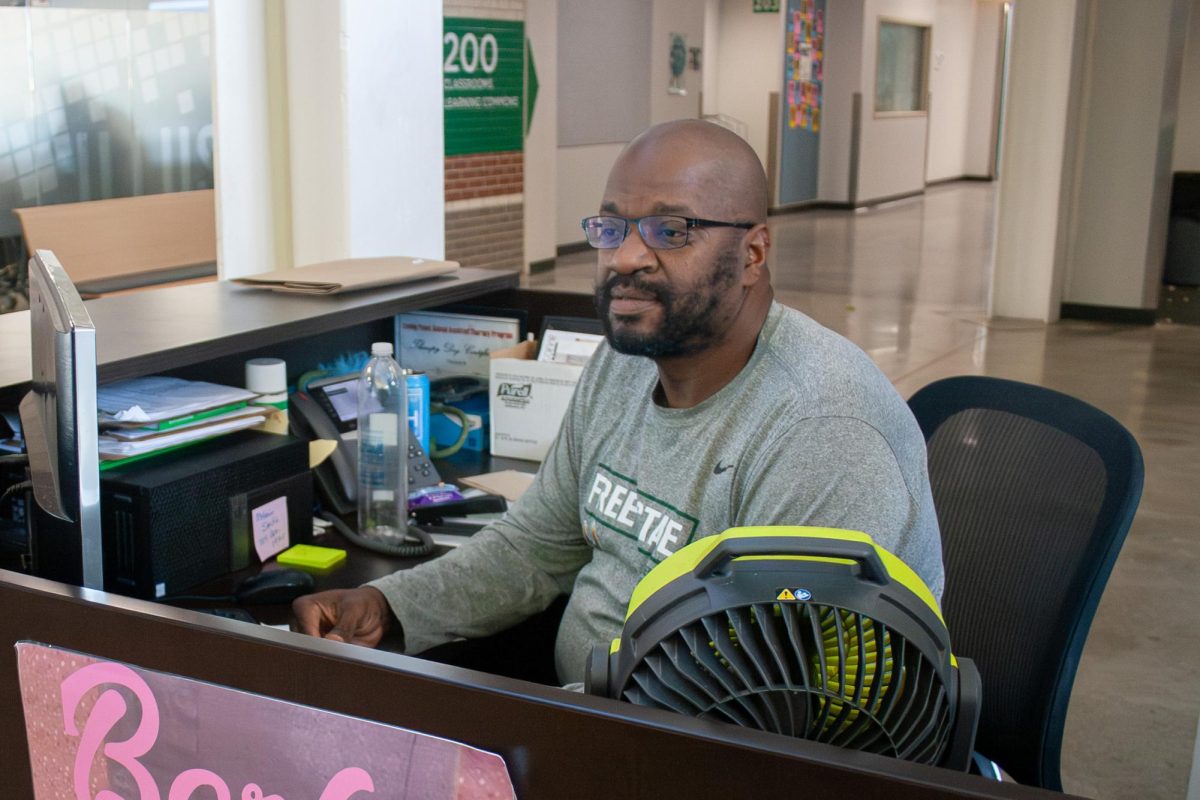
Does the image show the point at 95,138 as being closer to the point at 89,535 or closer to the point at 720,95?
the point at 89,535

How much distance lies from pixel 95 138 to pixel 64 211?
31 cm

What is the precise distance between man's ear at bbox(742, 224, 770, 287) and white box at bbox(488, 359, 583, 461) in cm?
97

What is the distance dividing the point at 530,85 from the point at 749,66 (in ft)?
19.5

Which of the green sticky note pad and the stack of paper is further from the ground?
the stack of paper

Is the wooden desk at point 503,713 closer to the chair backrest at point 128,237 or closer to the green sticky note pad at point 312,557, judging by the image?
the green sticky note pad at point 312,557

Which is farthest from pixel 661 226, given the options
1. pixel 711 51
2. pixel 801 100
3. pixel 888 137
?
pixel 888 137

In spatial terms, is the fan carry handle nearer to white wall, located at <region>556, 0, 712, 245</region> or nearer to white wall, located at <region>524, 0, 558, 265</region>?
white wall, located at <region>524, 0, 558, 265</region>

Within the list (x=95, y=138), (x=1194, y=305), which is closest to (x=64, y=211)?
(x=95, y=138)

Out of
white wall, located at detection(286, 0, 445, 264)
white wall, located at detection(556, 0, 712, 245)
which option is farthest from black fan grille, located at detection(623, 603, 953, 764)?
white wall, located at detection(556, 0, 712, 245)

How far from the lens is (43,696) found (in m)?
1.15

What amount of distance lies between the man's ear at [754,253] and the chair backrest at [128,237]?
152 inches

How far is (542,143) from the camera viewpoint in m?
9.53

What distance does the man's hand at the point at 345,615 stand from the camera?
1689mm

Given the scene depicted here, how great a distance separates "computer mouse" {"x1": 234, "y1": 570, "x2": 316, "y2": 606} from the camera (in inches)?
70.7
